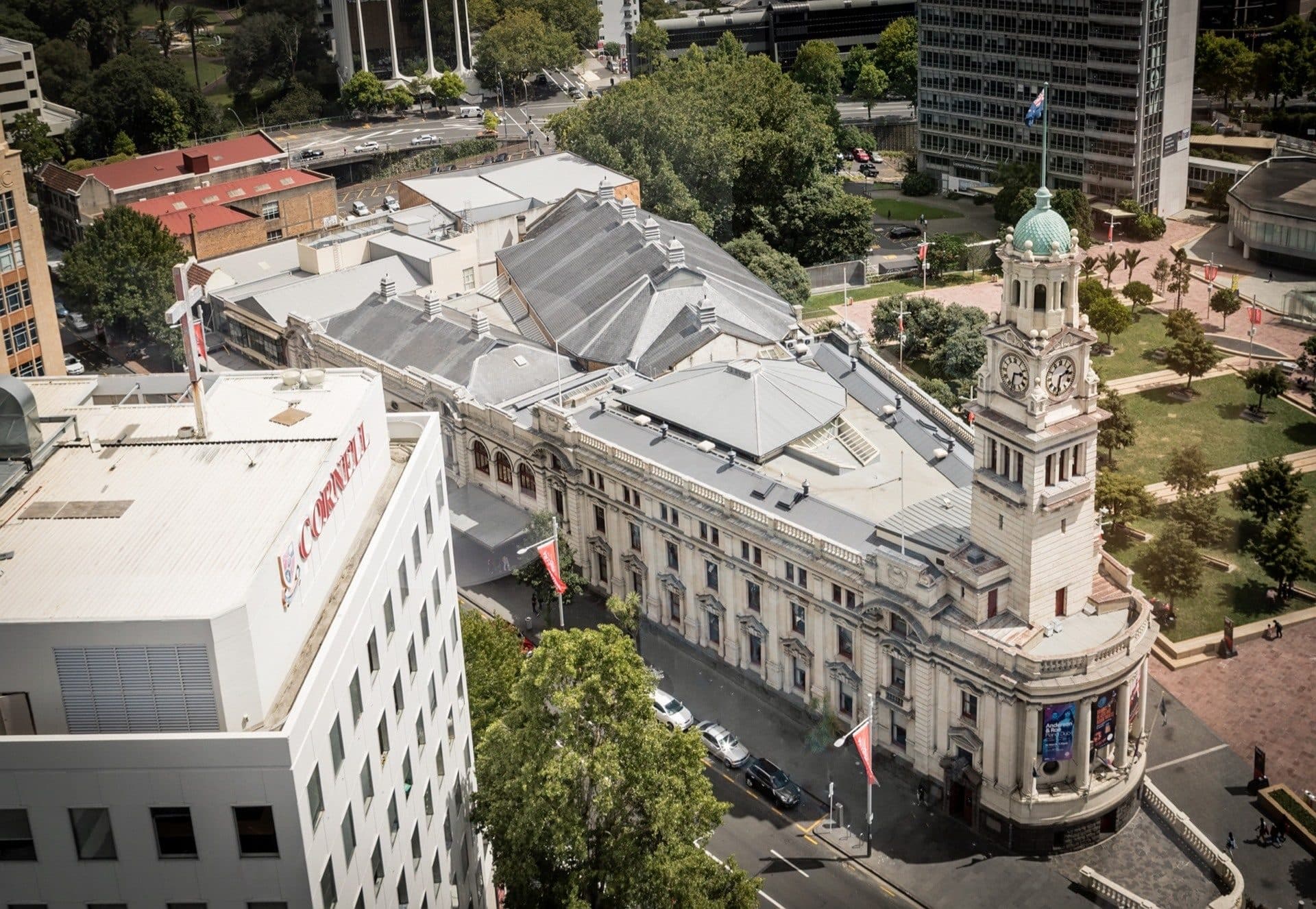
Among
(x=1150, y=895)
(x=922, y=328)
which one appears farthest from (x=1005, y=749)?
(x=922, y=328)

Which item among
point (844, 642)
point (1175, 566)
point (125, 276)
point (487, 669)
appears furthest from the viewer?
point (125, 276)

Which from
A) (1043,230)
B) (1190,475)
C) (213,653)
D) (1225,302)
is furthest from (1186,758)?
(1225,302)

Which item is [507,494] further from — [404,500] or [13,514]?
[13,514]

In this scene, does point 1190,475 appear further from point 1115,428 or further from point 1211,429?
point 1211,429

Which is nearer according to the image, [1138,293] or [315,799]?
[315,799]

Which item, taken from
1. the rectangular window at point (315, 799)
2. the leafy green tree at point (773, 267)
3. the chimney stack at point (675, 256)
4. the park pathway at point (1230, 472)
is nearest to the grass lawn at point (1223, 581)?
the park pathway at point (1230, 472)
